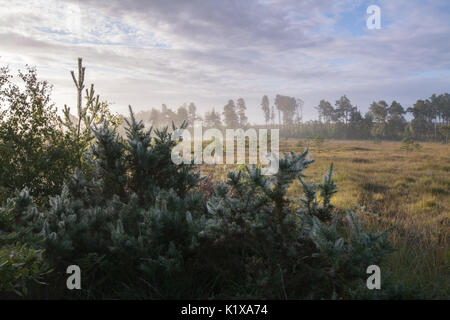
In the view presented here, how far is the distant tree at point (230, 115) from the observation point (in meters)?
127

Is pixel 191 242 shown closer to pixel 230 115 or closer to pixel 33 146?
pixel 33 146

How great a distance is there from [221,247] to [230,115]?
127 metres

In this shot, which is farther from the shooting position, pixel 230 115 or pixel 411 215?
pixel 230 115

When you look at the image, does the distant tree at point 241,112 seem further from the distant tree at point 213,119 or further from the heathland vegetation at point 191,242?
the heathland vegetation at point 191,242

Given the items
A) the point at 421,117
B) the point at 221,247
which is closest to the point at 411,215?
the point at 221,247

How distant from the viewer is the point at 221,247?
326cm

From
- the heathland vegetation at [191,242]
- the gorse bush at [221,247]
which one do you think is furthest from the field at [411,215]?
the gorse bush at [221,247]

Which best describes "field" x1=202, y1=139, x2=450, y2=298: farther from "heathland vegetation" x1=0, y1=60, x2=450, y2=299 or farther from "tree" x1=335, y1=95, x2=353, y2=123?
"tree" x1=335, y1=95, x2=353, y2=123

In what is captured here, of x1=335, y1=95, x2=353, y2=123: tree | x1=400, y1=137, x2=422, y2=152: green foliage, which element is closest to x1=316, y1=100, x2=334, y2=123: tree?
x1=335, y1=95, x2=353, y2=123: tree

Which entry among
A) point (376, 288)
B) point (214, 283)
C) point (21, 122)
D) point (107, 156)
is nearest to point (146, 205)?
point (107, 156)

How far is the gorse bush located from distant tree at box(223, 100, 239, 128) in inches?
4814

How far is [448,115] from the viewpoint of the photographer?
294 ft
